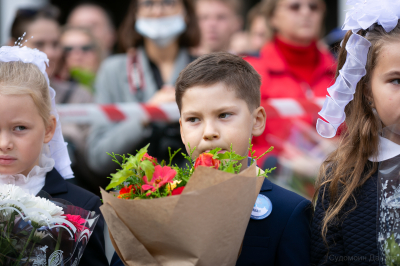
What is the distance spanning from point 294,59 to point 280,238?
2.54 metres

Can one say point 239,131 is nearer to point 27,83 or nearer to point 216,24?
point 27,83

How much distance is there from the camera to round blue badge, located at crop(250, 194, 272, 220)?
7.84ft

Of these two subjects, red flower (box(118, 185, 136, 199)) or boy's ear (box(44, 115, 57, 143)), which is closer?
red flower (box(118, 185, 136, 199))

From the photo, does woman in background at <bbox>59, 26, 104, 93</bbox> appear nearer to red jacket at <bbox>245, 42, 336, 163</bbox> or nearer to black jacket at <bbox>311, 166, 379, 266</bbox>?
red jacket at <bbox>245, 42, 336, 163</bbox>

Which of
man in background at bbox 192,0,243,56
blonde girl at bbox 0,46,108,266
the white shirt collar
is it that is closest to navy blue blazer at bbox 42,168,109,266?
blonde girl at bbox 0,46,108,266

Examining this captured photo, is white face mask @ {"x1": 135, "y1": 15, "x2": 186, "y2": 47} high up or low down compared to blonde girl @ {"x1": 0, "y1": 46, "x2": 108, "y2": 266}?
down

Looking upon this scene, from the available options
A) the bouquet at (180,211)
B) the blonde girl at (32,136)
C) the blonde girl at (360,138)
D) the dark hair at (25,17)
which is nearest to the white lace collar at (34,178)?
the blonde girl at (32,136)

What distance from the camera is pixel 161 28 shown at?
513 centimetres

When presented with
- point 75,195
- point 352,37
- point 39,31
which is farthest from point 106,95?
point 352,37

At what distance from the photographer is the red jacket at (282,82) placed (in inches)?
170

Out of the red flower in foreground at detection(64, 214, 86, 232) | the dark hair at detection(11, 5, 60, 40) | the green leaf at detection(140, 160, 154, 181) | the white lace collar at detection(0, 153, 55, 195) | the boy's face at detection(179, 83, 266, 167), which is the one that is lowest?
the dark hair at detection(11, 5, 60, 40)

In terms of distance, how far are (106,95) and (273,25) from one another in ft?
5.63

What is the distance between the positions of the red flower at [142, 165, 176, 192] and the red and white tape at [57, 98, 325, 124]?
2498 millimetres

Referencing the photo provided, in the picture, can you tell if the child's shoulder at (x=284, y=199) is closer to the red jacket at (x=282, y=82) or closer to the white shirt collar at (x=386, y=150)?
the white shirt collar at (x=386, y=150)
